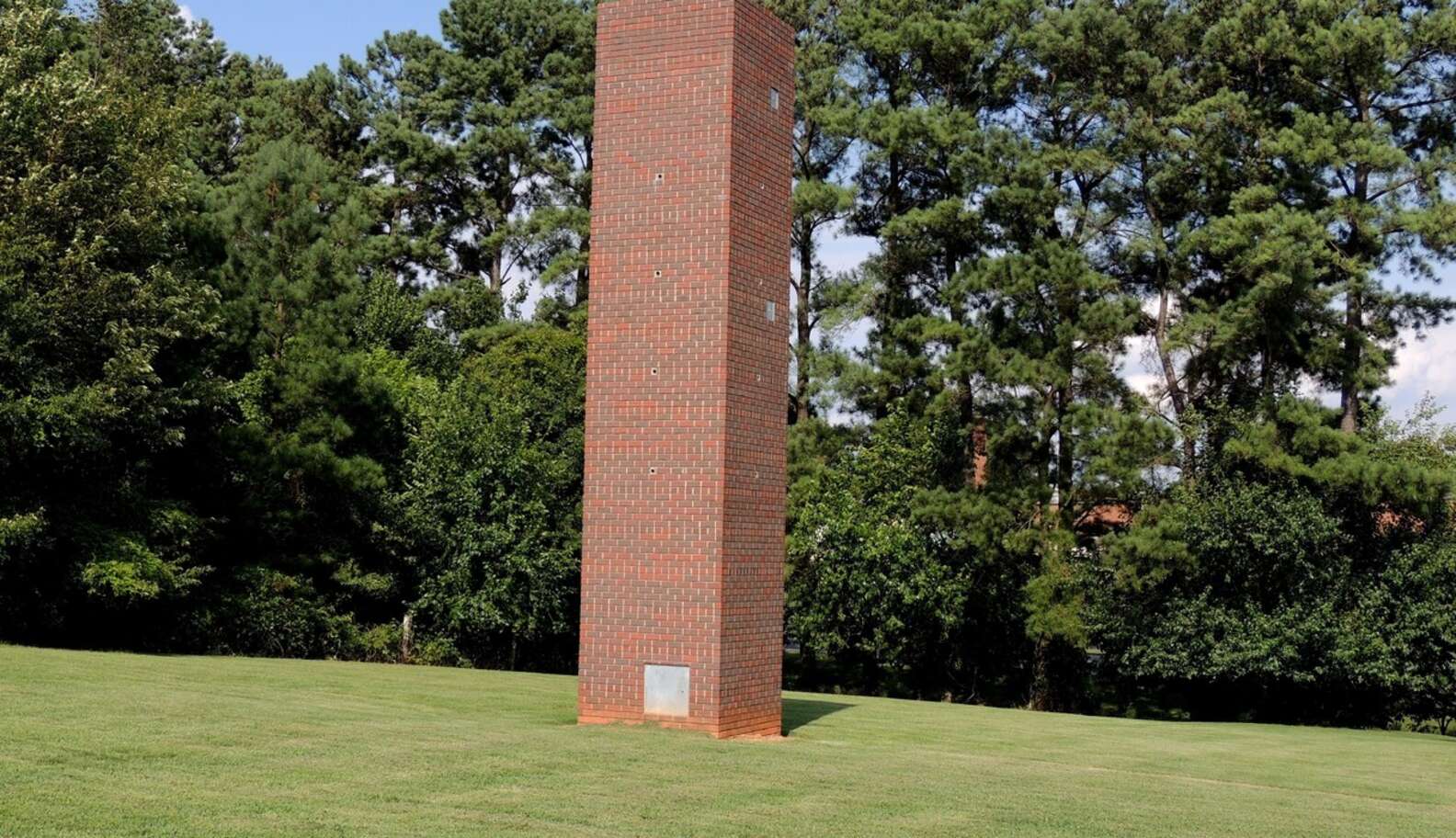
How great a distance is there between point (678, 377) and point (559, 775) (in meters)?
6.06

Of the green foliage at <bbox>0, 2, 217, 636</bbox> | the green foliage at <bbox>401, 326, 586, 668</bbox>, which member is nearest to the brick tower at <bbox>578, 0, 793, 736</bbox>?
the green foliage at <bbox>0, 2, 217, 636</bbox>

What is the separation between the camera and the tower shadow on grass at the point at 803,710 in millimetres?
20298

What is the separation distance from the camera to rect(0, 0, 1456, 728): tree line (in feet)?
98.1

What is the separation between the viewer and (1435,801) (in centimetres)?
1616

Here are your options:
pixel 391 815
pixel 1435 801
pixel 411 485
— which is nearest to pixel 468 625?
pixel 411 485

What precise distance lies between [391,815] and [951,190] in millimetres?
31110

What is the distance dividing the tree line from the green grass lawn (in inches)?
386

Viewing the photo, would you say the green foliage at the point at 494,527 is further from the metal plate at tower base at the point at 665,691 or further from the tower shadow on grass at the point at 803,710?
the metal plate at tower base at the point at 665,691

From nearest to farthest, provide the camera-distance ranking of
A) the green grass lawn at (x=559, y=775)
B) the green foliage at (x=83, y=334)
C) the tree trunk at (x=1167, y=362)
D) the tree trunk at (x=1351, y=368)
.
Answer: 1. the green grass lawn at (x=559, y=775)
2. the green foliage at (x=83, y=334)
3. the tree trunk at (x=1351, y=368)
4. the tree trunk at (x=1167, y=362)

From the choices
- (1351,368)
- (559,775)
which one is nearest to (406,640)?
(1351,368)

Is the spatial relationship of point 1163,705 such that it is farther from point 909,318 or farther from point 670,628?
point 670,628

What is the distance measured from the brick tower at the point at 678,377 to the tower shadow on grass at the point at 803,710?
87.4 inches

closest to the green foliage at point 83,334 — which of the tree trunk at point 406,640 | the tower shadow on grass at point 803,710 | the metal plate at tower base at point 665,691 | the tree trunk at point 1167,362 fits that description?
the tree trunk at point 406,640

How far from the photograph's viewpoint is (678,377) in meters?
17.4
